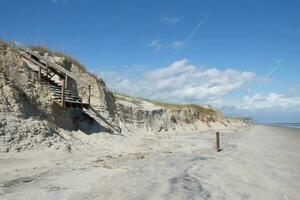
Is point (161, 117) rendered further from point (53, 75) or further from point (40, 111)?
point (40, 111)

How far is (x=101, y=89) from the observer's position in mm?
29766

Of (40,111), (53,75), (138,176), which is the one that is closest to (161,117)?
(53,75)

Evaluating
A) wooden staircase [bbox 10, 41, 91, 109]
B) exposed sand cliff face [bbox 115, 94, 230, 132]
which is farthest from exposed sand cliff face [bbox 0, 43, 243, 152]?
exposed sand cliff face [bbox 115, 94, 230, 132]

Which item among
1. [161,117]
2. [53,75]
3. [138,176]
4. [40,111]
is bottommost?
[138,176]

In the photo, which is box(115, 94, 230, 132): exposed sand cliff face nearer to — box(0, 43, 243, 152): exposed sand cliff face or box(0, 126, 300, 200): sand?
box(0, 43, 243, 152): exposed sand cliff face

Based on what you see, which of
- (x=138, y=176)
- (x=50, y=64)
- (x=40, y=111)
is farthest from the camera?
(x=50, y=64)

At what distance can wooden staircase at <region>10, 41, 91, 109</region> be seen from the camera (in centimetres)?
2225

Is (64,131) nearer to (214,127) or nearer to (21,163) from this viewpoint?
(21,163)

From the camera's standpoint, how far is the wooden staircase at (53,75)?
22.2 metres

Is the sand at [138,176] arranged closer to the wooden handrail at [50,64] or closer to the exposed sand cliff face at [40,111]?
the exposed sand cliff face at [40,111]

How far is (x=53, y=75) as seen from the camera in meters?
24.6

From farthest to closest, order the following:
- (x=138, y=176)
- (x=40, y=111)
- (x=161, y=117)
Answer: (x=161, y=117) < (x=40, y=111) < (x=138, y=176)

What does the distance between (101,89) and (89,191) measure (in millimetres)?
19667

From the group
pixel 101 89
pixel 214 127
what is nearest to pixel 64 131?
pixel 101 89
